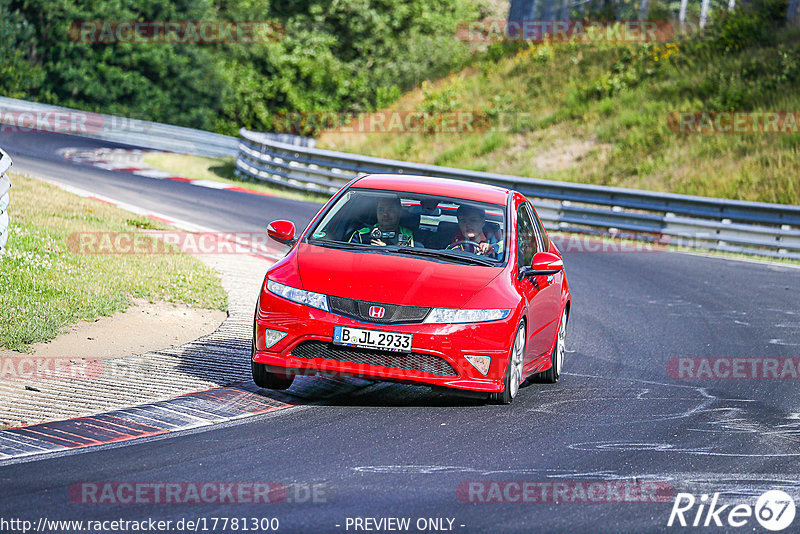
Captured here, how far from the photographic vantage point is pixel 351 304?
7953 millimetres

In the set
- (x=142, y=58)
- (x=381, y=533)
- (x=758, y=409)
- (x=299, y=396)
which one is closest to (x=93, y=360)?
(x=299, y=396)

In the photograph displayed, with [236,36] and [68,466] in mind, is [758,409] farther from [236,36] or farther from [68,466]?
[236,36]

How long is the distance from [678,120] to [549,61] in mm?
8241

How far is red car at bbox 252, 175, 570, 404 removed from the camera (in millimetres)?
7922

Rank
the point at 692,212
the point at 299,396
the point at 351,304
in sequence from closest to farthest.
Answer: the point at 351,304
the point at 299,396
the point at 692,212

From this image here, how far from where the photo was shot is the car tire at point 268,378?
27.2 feet

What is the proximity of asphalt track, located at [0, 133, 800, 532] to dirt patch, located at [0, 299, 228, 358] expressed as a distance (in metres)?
1.03

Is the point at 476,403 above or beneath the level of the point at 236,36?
beneath

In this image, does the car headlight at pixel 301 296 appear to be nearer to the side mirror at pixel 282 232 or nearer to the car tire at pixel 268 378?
the car tire at pixel 268 378

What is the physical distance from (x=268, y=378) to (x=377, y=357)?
0.99 meters

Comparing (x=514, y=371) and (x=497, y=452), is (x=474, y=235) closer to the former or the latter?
(x=514, y=371)
